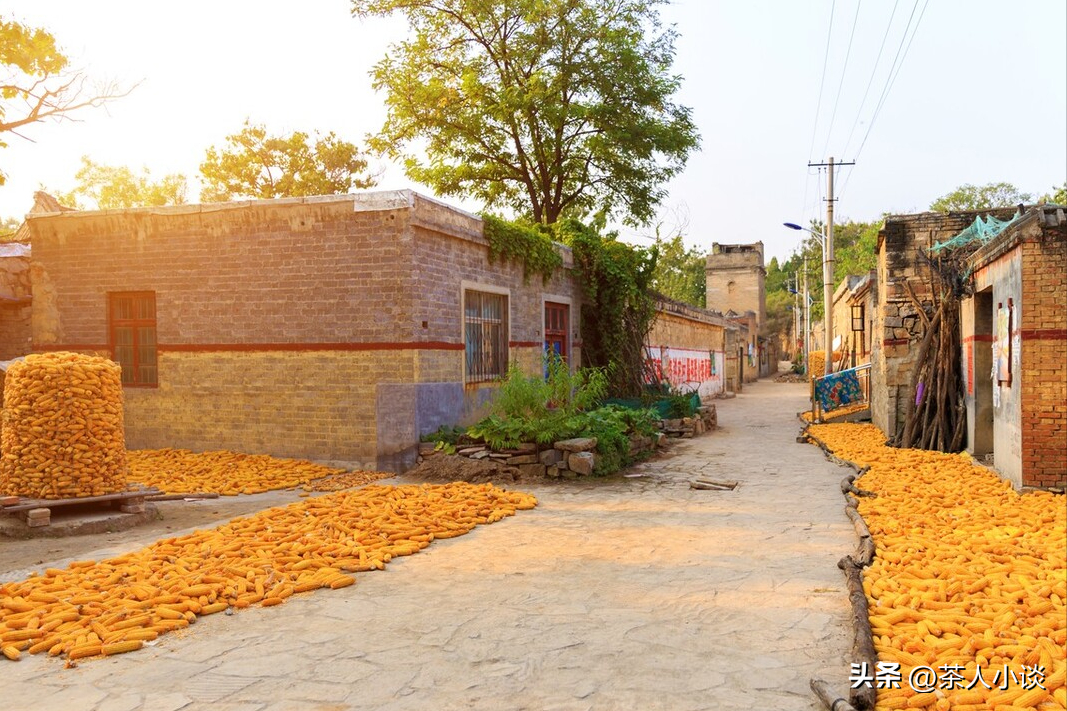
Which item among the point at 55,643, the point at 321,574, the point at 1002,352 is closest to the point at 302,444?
the point at 321,574

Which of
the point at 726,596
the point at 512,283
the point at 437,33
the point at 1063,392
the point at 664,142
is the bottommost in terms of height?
the point at 726,596

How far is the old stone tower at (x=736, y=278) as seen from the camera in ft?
187

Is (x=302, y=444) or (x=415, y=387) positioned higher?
(x=415, y=387)

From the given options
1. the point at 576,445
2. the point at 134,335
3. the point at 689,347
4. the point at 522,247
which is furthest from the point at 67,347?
the point at 689,347

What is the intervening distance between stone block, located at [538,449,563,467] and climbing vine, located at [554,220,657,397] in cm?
684

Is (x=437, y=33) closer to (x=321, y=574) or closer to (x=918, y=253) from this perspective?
(x=918, y=253)

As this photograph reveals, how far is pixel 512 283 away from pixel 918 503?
27.6ft

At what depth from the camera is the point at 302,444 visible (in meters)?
11.9

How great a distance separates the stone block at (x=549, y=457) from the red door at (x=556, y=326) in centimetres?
503

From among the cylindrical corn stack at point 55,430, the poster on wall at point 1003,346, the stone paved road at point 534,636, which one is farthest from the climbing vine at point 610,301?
the cylindrical corn stack at point 55,430

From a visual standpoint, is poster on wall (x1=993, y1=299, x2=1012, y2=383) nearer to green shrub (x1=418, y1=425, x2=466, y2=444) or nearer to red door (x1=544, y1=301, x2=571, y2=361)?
green shrub (x1=418, y1=425, x2=466, y2=444)

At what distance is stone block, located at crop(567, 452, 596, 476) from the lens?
10.7 meters

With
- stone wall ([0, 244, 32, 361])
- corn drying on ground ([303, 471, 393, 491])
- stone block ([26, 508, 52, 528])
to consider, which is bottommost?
corn drying on ground ([303, 471, 393, 491])

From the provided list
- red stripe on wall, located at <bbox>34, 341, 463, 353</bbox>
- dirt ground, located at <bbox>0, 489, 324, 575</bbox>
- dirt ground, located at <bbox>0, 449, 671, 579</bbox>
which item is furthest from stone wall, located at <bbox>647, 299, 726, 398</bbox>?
dirt ground, located at <bbox>0, 489, 324, 575</bbox>
